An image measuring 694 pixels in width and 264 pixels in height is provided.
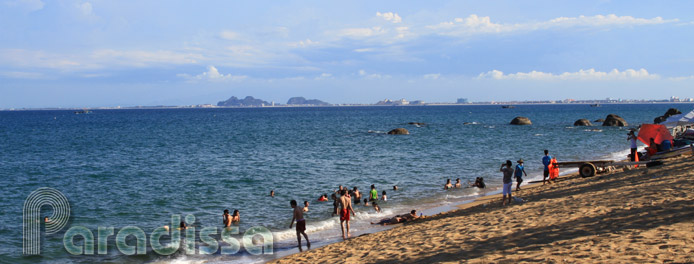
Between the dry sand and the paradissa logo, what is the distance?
3192mm

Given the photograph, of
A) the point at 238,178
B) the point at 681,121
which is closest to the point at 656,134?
the point at 681,121

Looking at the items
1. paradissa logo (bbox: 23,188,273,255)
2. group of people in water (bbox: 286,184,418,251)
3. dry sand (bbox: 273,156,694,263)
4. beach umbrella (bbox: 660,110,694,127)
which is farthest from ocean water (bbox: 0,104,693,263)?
beach umbrella (bbox: 660,110,694,127)

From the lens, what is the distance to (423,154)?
42.8 metres

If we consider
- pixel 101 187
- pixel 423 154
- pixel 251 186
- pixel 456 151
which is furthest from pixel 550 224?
pixel 456 151

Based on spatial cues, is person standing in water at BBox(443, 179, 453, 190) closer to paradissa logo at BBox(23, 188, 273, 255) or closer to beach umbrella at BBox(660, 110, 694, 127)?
paradissa logo at BBox(23, 188, 273, 255)

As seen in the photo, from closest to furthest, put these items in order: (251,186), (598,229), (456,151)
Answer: (598,229)
(251,186)
(456,151)

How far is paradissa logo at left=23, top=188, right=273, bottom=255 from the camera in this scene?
628 inches

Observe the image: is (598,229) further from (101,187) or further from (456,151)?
(456,151)

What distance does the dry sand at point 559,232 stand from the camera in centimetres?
958

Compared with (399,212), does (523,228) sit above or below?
above

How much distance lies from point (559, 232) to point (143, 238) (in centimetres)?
1323

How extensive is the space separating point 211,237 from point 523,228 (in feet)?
33.8

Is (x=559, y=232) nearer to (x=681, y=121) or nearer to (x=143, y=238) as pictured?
(x=143, y=238)

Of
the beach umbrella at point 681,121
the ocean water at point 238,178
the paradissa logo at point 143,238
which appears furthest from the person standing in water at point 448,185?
the beach umbrella at point 681,121
